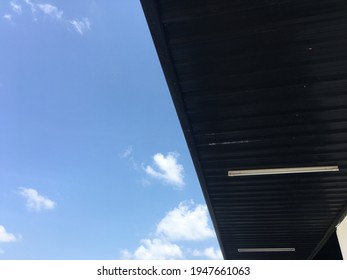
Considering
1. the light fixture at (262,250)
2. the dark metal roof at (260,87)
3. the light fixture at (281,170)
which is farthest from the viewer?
the light fixture at (262,250)

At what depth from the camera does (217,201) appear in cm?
555

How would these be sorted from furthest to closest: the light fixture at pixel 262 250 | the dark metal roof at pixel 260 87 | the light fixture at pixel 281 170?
the light fixture at pixel 262 250 → the light fixture at pixel 281 170 → the dark metal roof at pixel 260 87

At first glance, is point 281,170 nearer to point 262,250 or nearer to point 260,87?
point 260,87

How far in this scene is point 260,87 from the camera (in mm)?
3006

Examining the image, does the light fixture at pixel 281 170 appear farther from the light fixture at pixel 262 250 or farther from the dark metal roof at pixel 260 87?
the light fixture at pixel 262 250

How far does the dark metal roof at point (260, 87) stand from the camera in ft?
7.86

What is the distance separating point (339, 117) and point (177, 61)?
1746 mm

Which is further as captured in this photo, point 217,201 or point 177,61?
point 217,201

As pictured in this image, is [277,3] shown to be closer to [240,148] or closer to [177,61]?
[177,61]

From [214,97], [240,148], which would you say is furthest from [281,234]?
[214,97]

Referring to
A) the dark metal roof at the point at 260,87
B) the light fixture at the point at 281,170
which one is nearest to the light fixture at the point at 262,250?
the dark metal roof at the point at 260,87

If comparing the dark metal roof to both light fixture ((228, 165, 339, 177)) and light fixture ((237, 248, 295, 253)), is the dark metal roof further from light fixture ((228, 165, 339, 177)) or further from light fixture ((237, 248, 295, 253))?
light fixture ((237, 248, 295, 253))

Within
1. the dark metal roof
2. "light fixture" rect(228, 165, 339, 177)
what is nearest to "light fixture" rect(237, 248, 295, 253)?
the dark metal roof
